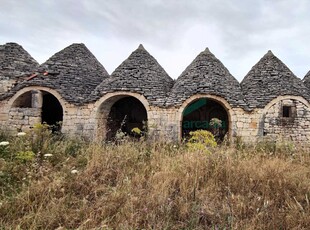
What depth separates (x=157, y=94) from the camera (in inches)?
364

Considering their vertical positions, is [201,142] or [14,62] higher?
[14,62]

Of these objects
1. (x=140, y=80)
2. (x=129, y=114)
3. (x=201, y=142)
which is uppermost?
(x=140, y=80)

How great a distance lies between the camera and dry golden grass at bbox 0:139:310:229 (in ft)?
9.32

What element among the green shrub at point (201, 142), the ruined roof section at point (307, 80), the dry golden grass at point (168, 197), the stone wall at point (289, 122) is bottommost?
the dry golden grass at point (168, 197)

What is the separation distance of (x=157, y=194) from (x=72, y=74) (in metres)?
8.41

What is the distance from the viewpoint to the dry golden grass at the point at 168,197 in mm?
2840

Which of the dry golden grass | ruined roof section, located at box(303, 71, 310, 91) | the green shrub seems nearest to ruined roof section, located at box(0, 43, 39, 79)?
the dry golden grass

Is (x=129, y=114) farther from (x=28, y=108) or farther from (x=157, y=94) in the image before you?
(x=28, y=108)

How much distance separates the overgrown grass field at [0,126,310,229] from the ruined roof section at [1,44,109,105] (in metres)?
5.29

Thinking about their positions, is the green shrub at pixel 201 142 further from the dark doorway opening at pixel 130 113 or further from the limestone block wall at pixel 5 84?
the limestone block wall at pixel 5 84

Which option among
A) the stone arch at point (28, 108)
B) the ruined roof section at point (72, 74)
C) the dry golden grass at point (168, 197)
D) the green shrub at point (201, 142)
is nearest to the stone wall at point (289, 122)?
the green shrub at point (201, 142)

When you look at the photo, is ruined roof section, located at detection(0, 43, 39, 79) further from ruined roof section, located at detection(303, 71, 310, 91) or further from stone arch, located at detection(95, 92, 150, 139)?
ruined roof section, located at detection(303, 71, 310, 91)

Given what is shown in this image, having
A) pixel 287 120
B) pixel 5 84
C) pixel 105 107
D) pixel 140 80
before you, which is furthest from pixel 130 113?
pixel 287 120

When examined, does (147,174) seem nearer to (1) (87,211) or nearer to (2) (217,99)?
(1) (87,211)
